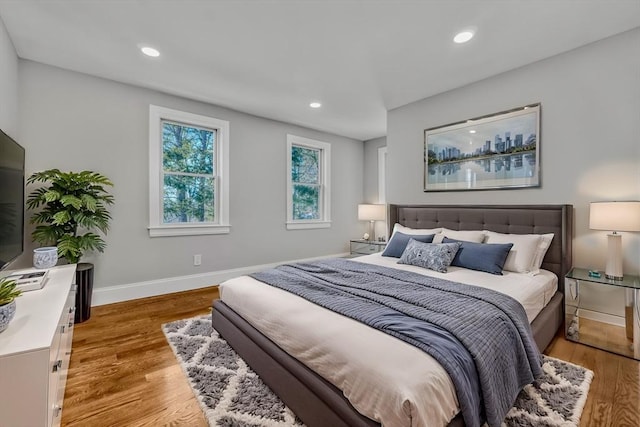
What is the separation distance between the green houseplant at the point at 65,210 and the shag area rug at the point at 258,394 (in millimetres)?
1408

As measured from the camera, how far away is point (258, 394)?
1751mm

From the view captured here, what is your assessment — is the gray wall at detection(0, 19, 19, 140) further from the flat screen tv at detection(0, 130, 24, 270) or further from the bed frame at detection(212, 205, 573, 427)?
the bed frame at detection(212, 205, 573, 427)

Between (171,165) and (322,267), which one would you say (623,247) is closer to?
(322,267)

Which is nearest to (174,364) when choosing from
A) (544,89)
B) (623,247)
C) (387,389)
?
(387,389)

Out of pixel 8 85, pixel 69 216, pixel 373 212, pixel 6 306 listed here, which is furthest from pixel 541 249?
pixel 8 85

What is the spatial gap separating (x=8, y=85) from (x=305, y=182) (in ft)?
12.2

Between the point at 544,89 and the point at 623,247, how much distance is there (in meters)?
1.62

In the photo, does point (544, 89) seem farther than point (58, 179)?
Yes

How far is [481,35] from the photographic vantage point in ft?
8.21

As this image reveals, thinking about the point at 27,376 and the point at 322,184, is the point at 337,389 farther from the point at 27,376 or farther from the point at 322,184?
the point at 322,184

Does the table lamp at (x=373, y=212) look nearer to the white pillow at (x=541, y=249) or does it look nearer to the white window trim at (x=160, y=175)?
the white window trim at (x=160, y=175)

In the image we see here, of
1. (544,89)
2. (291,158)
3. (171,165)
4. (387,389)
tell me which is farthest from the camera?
(291,158)

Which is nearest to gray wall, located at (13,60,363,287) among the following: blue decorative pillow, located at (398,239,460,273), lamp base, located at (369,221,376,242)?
lamp base, located at (369,221,376,242)

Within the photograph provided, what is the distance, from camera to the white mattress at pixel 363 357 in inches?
42.6
